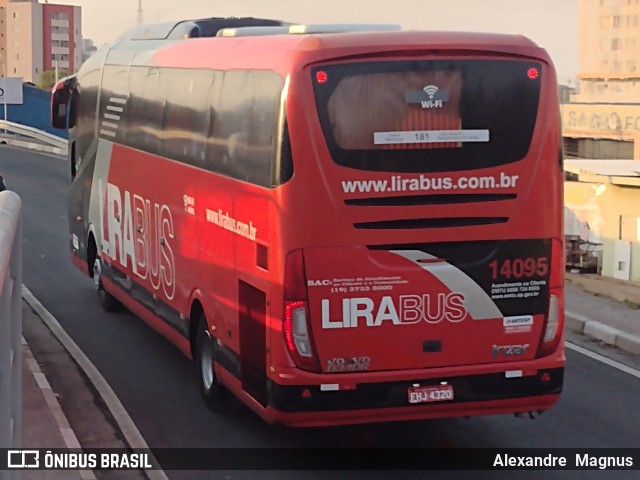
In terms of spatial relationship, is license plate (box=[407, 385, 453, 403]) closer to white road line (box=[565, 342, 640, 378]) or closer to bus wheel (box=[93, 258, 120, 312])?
white road line (box=[565, 342, 640, 378])

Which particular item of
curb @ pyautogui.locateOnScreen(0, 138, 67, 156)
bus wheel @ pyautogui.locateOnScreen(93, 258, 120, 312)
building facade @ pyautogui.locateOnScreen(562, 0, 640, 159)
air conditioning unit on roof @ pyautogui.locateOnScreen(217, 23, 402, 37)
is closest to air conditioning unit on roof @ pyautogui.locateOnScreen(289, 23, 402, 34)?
air conditioning unit on roof @ pyautogui.locateOnScreen(217, 23, 402, 37)

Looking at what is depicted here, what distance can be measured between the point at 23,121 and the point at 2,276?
6988cm

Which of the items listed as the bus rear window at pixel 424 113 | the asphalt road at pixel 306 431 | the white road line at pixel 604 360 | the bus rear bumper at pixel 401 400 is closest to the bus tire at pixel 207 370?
the asphalt road at pixel 306 431

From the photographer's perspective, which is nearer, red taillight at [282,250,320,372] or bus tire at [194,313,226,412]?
red taillight at [282,250,320,372]

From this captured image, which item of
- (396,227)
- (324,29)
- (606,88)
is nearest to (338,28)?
(324,29)

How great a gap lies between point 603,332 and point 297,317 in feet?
22.8

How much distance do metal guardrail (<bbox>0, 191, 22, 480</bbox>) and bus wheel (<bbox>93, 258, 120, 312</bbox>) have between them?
40.1 ft

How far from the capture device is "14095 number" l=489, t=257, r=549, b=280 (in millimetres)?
9016

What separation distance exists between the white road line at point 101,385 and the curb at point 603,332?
6.29 meters

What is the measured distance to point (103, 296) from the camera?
54.4ft

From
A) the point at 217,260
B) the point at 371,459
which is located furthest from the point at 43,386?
the point at 371,459

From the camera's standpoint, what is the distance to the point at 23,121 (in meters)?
70.1

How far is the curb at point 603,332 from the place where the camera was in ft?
45.4

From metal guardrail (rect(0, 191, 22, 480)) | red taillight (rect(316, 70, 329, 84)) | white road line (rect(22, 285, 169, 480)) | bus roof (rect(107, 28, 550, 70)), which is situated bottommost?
white road line (rect(22, 285, 169, 480))
